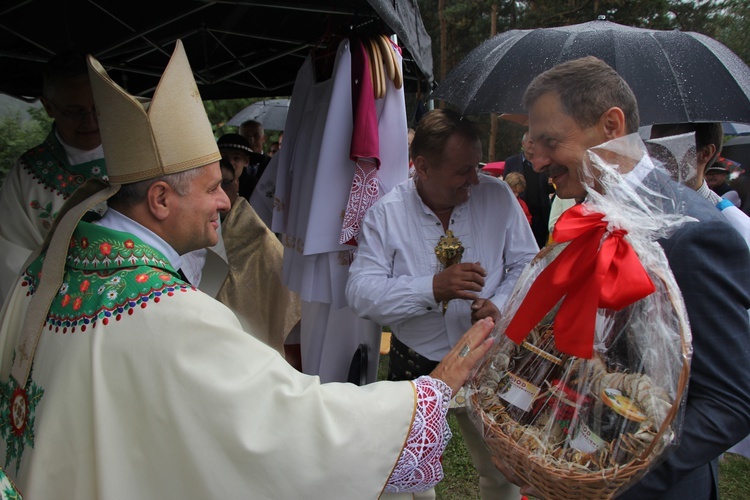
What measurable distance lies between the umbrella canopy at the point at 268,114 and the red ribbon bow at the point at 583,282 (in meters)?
6.98

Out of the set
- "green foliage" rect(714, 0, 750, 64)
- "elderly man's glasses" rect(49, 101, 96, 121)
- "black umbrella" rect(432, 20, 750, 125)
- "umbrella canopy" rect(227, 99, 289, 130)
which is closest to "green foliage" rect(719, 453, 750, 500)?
"black umbrella" rect(432, 20, 750, 125)

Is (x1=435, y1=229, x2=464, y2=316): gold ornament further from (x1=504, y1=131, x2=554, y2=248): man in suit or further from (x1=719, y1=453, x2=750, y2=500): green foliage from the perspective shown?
(x1=504, y1=131, x2=554, y2=248): man in suit

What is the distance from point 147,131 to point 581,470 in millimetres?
1493

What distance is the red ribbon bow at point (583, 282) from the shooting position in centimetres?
133

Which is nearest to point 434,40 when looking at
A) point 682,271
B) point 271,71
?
point 271,71

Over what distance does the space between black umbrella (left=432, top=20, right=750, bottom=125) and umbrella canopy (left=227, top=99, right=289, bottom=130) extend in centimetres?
585

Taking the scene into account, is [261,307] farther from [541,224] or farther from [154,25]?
[541,224]

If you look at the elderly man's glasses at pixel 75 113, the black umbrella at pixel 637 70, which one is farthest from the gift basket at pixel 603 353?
the elderly man's glasses at pixel 75 113

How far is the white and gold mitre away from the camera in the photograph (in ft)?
5.71

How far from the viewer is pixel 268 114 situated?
8.46 m

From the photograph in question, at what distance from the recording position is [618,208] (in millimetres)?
1403

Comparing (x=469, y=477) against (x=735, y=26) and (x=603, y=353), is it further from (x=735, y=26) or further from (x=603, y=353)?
(x=735, y=26)

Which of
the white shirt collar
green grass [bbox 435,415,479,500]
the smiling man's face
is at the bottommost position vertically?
green grass [bbox 435,415,479,500]

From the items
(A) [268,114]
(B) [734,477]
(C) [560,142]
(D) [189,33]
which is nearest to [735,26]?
(A) [268,114]
